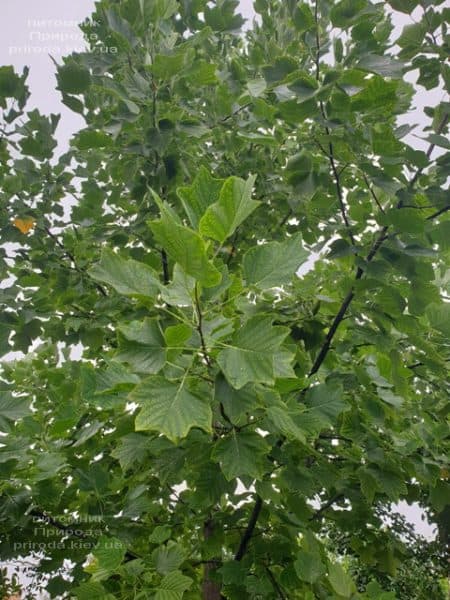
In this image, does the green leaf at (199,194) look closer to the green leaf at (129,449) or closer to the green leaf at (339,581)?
the green leaf at (129,449)

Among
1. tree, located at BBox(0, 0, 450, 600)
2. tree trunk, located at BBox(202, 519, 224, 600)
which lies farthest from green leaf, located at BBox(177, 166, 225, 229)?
tree trunk, located at BBox(202, 519, 224, 600)

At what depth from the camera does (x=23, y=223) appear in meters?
2.29

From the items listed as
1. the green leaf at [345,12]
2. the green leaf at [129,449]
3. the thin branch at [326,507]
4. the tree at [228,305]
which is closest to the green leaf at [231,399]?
the tree at [228,305]

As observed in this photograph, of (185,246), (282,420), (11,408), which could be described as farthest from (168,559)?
(185,246)

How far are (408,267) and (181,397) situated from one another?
0.95m

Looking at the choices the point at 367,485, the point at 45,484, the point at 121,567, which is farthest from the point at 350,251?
the point at 45,484

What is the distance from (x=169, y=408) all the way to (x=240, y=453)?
35 centimetres

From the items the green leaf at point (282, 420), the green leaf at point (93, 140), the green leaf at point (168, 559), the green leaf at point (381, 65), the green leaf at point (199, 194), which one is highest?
the green leaf at point (93, 140)

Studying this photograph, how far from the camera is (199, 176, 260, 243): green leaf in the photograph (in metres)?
0.76

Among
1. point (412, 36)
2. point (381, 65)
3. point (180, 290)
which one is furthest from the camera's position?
point (412, 36)

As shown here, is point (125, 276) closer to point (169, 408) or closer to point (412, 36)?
point (169, 408)

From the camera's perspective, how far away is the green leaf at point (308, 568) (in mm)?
1499

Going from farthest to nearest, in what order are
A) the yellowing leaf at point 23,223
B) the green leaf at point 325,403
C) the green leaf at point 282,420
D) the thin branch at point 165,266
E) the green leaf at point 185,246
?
1. the yellowing leaf at point 23,223
2. the thin branch at point 165,266
3. the green leaf at point 325,403
4. the green leaf at point 282,420
5. the green leaf at point 185,246

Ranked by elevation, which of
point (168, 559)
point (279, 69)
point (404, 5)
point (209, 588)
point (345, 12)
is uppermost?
point (404, 5)
